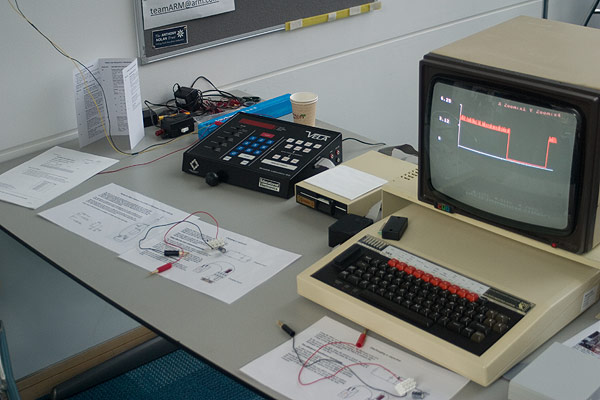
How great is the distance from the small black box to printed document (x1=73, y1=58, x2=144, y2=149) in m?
0.79

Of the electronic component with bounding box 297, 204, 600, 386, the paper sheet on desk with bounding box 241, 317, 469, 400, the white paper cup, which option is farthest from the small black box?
the white paper cup

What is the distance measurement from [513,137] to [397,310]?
371mm

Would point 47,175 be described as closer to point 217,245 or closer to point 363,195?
point 217,245

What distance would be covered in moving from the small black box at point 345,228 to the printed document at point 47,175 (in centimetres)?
75

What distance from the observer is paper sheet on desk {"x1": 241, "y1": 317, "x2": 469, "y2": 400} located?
3.83 feet

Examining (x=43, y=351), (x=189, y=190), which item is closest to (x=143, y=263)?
(x=189, y=190)

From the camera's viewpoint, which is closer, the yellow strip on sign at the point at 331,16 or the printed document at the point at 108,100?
the printed document at the point at 108,100

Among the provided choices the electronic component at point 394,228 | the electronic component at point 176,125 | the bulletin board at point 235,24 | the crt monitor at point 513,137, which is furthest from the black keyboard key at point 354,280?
the bulletin board at point 235,24

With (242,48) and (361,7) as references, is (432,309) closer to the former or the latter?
(242,48)

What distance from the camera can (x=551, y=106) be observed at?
1.22 metres

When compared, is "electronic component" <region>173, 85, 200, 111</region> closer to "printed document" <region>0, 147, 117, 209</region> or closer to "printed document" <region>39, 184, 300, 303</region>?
"printed document" <region>0, 147, 117, 209</region>

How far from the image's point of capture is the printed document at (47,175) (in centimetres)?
184

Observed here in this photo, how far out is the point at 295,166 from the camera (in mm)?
1813

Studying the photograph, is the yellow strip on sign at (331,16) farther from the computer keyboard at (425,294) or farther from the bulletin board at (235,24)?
the computer keyboard at (425,294)
